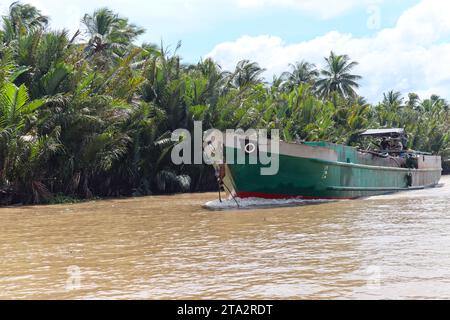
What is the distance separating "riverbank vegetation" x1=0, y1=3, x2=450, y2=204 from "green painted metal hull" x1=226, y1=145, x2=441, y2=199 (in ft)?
19.7

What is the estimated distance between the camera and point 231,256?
24.3ft

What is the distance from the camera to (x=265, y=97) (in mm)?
34000

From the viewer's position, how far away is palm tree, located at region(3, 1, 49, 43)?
67.2 feet

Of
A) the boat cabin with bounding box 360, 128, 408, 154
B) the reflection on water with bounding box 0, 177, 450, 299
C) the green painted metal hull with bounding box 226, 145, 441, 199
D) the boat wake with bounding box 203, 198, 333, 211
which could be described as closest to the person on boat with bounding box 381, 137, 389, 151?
the boat cabin with bounding box 360, 128, 408, 154

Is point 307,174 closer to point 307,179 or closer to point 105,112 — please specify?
point 307,179

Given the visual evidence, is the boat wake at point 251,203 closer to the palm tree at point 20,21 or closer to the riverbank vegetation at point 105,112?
the riverbank vegetation at point 105,112

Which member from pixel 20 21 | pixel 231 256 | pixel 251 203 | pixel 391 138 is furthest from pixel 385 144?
pixel 231 256

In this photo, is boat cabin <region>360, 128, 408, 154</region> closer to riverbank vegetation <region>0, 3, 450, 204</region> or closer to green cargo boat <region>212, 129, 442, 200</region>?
green cargo boat <region>212, 129, 442, 200</region>

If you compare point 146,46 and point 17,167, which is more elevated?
point 146,46

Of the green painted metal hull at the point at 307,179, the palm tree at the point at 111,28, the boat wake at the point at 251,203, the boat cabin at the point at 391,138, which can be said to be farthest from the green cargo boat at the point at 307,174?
the palm tree at the point at 111,28

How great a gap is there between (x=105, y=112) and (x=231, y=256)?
43.7 ft

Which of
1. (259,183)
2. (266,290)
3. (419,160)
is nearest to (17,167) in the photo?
(259,183)
